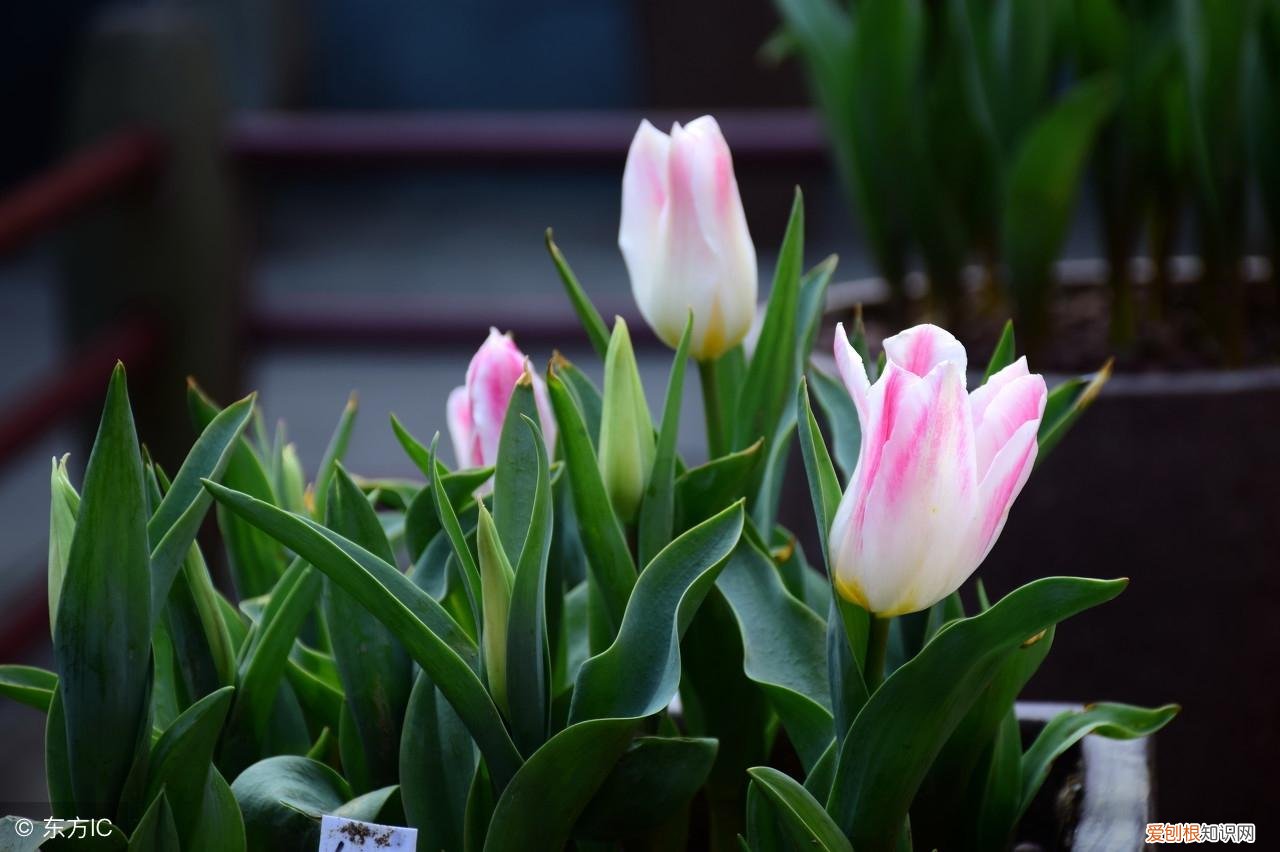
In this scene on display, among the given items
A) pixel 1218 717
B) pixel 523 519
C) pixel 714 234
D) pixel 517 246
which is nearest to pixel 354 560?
pixel 523 519

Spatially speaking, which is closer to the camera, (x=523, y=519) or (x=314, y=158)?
(x=523, y=519)

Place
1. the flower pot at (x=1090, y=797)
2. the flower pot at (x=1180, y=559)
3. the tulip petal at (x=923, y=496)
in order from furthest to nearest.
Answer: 1. the flower pot at (x=1180, y=559)
2. the flower pot at (x=1090, y=797)
3. the tulip petal at (x=923, y=496)

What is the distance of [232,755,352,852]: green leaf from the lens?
53cm

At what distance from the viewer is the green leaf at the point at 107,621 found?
1.53ft

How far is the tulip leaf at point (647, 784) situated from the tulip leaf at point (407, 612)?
35 mm

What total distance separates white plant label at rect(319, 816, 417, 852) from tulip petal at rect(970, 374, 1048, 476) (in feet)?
0.67

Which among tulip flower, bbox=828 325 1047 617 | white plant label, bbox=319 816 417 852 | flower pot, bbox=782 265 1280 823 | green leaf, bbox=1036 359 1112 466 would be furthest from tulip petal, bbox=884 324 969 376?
flower pot, bbox=782 265 1280 823

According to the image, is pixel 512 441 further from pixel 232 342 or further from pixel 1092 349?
pixel 232 342

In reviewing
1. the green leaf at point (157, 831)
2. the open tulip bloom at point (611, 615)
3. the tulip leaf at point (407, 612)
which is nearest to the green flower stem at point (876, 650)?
the open tulip bloom at point (611, 615)

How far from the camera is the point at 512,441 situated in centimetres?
54

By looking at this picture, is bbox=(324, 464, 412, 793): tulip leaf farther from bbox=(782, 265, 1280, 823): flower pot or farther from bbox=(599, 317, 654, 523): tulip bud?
bbox=(782, 265, 1280, 823): flower pot

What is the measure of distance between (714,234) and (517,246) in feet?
10.8

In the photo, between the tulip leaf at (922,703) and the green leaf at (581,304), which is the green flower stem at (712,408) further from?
the tulip leaf at (922,703)

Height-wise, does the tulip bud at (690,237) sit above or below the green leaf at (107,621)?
above
